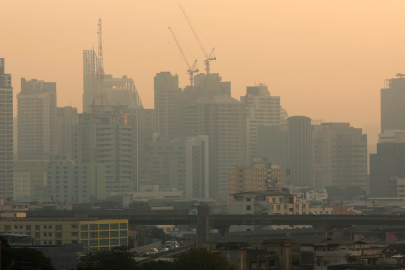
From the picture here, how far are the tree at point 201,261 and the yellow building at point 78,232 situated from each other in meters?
29.8

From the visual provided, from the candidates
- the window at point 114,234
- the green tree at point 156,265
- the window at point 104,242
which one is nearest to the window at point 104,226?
the window at point 114,234

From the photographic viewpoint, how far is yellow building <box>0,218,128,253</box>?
9481 cm

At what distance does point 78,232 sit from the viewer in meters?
94.6

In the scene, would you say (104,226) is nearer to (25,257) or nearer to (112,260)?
(112,260)

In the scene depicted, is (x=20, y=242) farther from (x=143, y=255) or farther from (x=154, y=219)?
(x=154, y=219)

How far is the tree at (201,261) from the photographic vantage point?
64062 mm

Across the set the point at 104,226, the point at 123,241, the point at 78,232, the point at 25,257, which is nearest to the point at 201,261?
the point at 25,257

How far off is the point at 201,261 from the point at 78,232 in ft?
→ 108

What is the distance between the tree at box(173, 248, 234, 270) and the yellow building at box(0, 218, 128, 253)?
29.8 meters

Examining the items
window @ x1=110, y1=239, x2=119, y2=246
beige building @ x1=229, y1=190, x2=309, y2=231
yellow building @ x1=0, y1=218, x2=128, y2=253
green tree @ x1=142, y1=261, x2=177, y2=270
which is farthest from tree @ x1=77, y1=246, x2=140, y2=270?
beige building @ x1=229, y1=190, x2=309, y2=231

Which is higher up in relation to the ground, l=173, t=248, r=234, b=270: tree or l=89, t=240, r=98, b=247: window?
l=173, t=248, r=234, b=270: tree

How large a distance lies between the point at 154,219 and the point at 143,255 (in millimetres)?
20691

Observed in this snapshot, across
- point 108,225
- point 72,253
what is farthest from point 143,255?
point 72,253

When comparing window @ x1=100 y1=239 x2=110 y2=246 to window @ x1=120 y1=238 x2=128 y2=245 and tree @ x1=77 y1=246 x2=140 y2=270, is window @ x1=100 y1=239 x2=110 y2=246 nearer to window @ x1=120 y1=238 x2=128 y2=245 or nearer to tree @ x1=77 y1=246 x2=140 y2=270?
window @ x1=120 y1=238 x2=128 y2=245
